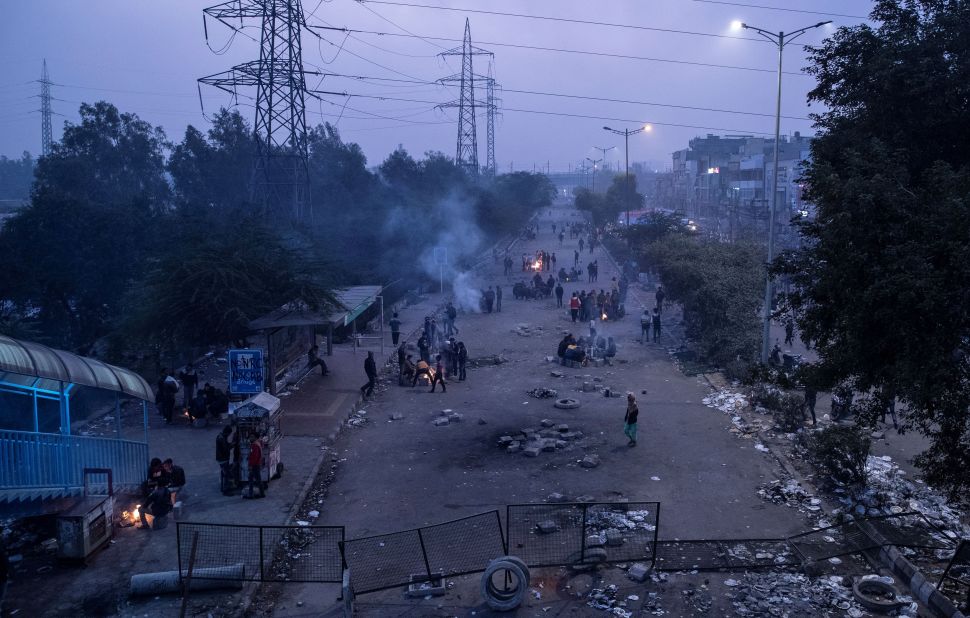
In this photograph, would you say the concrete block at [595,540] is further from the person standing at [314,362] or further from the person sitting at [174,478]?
the person standing at [314,362]

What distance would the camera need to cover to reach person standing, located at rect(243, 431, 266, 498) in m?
11.2

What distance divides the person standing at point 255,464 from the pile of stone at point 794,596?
7.29 metres

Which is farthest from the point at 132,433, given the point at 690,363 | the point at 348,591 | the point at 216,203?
the point at 216,203

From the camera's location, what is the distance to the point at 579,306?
28.2m

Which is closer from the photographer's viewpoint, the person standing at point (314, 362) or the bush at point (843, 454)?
the bush at point (843, 454)

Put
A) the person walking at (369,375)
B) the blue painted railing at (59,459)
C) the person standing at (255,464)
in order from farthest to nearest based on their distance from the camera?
the person walking at (369,375) → the person standing at (255,464) → the blue painted railing at (59,459)

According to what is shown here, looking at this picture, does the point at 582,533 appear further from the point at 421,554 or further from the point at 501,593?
the point at 421,554

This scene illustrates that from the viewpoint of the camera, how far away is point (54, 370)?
28.7 ft

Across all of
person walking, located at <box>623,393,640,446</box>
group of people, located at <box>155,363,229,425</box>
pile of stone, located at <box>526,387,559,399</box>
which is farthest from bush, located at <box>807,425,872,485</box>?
group of people, located at <box>155,363,229,425</box>

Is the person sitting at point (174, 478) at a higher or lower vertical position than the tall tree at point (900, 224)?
lower

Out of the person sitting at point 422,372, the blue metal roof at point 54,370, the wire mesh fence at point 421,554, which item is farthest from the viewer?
the person sitting at point 422,372

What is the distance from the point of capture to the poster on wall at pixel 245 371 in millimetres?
13945

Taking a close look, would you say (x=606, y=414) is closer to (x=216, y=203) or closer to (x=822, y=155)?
(x=822, y=155)

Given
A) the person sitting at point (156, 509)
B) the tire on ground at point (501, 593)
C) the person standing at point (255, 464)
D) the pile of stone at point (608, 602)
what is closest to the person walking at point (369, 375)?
the person standing at point (255, 464)
